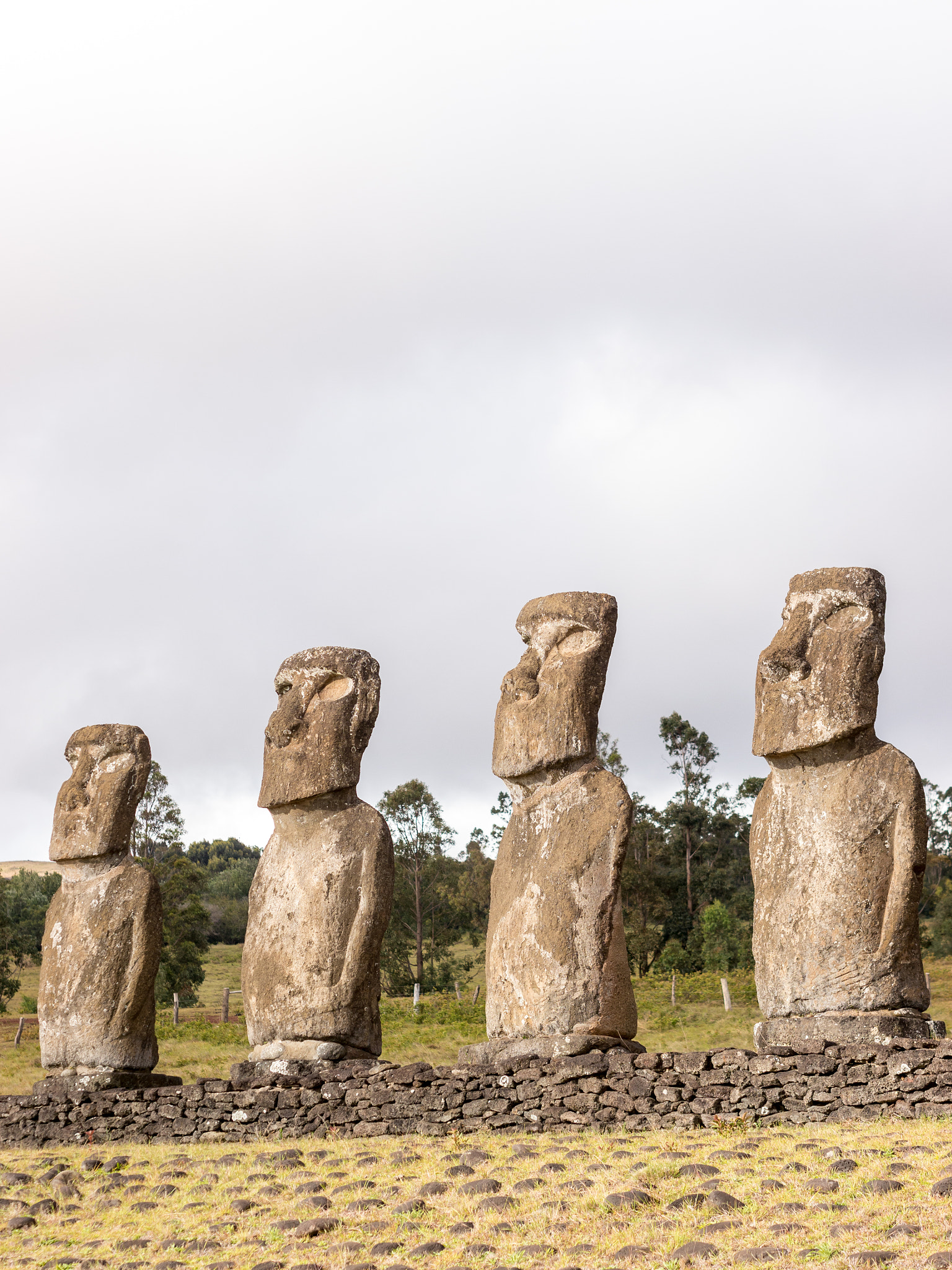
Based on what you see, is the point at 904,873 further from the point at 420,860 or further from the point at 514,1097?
the point at 420,860

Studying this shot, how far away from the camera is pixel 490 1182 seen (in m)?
8.83

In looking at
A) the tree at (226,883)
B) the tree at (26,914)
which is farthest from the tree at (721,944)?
the tree at (26,914)

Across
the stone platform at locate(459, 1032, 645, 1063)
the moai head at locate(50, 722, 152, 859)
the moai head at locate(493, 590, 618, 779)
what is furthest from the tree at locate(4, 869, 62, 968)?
the stone platform at locate(459, 1032, 645, 1063)

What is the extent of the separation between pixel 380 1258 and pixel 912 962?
472 centimetres

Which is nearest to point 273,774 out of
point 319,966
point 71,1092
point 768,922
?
point 319,966

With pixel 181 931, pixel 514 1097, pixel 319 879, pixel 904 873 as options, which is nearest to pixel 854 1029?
pixel 904 873

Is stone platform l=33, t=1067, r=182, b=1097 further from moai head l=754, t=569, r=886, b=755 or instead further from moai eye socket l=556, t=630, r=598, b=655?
moai head l=754, t=569, r=886, b=755

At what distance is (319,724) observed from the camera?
504 inches

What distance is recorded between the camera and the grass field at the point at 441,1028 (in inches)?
887

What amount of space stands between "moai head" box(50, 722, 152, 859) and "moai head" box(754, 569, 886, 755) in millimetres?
6664

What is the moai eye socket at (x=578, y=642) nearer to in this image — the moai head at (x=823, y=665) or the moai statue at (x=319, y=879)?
the moai head at (x=823, y=665)

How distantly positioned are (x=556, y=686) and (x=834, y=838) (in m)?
2.73

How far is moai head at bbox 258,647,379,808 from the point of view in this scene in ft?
41.5

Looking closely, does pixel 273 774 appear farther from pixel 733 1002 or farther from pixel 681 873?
pixel 681 873
